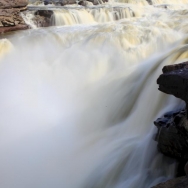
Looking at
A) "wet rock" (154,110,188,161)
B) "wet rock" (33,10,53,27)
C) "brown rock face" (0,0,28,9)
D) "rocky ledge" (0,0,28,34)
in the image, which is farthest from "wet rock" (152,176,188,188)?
"brown rock face" (0,0,28,9)

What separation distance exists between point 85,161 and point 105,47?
11.7 feet

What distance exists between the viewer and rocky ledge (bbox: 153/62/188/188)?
9.11 ft

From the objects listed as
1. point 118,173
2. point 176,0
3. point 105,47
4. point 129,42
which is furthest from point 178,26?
point 176,0

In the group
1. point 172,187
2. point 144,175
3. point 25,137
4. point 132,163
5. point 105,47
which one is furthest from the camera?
point 105,47

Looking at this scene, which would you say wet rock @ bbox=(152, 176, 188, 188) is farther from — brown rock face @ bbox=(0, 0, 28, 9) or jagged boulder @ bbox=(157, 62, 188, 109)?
brown rock face @ bbox=(0, 0, 28, 9)

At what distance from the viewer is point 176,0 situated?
15984mm

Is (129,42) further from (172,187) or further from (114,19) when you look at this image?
(172,187)

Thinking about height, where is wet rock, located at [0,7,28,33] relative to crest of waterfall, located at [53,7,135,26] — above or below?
above

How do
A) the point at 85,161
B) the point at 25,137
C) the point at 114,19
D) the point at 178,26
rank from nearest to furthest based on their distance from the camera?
the point at 85,161 → the point at 25,137 → the point at 178,26 → the point at 114,19

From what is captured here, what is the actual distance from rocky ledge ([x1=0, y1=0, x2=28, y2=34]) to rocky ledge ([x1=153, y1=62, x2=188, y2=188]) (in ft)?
20.9

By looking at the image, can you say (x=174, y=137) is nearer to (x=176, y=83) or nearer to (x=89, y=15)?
(x=176, y=83)

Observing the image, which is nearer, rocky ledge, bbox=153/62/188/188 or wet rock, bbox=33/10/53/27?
rocky ledge, bbox=153/62/188/188

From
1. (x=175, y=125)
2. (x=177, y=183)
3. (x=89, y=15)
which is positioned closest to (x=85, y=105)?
(x=175, y=125)

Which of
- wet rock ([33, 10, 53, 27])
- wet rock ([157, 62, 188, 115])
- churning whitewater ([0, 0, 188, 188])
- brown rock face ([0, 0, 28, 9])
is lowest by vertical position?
churning whitewater ([0, 0, 188, 188])
